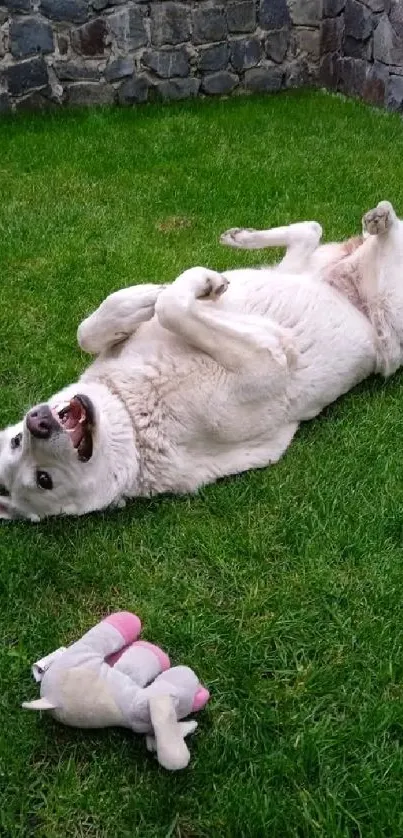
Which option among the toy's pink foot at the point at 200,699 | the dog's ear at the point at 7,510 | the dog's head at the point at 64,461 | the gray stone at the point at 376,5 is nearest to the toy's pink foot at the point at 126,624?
the toy's pink foot at the point at 200,699

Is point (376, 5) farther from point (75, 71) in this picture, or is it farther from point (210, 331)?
point (210, 331)

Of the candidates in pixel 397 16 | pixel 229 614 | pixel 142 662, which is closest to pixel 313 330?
pixel 229 614

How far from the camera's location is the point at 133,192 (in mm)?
6281

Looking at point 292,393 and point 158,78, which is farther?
point 158,78

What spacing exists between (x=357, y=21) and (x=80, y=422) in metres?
7.53

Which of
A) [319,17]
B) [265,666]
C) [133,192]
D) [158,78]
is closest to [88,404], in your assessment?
[265,666]

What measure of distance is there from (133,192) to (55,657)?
181 inches

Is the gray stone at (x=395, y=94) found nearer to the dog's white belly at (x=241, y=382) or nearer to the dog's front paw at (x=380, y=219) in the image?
the dog's front paw at (x=380, y=219)

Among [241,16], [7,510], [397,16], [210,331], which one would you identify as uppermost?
[397,16]

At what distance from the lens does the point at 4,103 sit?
848cm

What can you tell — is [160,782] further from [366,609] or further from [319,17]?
[319,17]

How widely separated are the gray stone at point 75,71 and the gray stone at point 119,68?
0.12 metres

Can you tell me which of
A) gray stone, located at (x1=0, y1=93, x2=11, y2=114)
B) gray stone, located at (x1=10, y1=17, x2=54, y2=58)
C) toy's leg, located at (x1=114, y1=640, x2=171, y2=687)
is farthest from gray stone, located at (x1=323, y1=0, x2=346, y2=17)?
toy's leg, located at (x1=114, y1=640, x2=171, y2=687)

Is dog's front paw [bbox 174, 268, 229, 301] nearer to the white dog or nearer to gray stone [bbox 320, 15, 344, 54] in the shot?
the white dog
